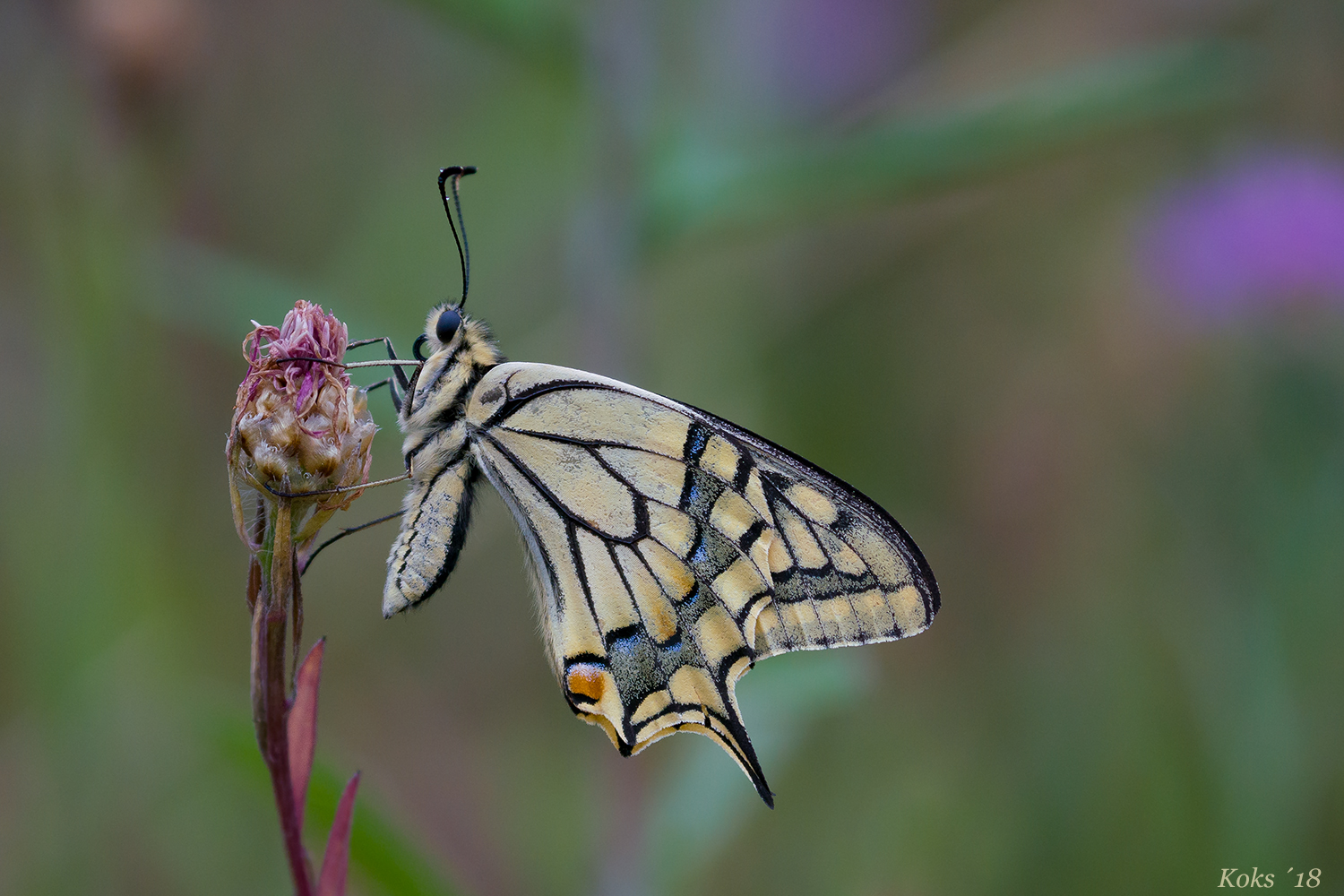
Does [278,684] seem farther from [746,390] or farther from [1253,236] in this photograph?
[1253,236]

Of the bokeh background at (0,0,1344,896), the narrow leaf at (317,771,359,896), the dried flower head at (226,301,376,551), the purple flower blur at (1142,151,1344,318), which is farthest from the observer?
the purple flower blur at (1142,151,1344,318)

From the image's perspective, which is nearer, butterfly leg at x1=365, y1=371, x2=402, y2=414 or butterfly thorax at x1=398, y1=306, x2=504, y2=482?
butterfly thorax at x1=398, y1=306, x2=504, y2=482

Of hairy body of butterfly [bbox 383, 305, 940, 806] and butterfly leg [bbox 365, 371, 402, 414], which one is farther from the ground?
butterfly leg [bbox 365, 371, 402, 414]

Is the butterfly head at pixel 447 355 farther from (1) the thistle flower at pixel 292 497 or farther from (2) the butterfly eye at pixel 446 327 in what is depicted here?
(1) the thistle flower at pixel 292 497

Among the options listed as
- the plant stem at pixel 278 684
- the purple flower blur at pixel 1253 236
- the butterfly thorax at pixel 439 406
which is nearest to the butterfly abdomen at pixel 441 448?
the butterfly thorax at pixel 439 406

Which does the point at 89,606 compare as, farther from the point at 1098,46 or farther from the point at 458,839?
the point at 1098,46

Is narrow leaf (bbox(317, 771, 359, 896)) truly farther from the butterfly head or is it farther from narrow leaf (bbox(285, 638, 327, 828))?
the butterfly head

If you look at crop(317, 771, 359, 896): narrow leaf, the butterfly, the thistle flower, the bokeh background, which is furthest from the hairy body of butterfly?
crop(317, 771, 359, 896): narrow leaf
